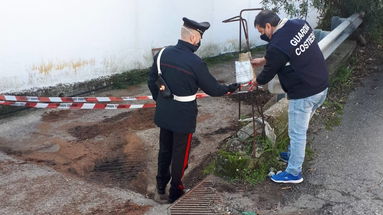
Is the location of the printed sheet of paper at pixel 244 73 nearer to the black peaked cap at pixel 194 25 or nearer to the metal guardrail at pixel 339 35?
the black peaked cap at pixel 194 25

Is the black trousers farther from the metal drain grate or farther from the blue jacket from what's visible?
the blue jacket

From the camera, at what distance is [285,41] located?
3.92m

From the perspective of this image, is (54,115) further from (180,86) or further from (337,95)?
(337,95)

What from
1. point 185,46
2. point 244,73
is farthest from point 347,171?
point 185,46

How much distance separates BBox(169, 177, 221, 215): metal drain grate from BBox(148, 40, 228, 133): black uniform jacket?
57cm

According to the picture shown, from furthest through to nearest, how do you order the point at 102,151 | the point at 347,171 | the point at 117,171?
the point at 102,151, the point at 117,171, the point at 347,171

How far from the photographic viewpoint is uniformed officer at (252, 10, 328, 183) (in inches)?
155

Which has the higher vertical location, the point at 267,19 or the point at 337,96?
the point at 267,19

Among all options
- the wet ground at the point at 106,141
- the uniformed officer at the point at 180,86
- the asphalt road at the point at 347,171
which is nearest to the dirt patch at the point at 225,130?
the wet ground at the point at 106,141

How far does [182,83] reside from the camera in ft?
13.0

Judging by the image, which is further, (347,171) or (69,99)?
(69,99)

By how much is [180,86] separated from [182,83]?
35mm

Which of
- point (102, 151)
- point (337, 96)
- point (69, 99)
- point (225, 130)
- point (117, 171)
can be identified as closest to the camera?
point (117, 171)

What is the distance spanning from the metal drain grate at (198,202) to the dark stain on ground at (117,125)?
2145 mm
